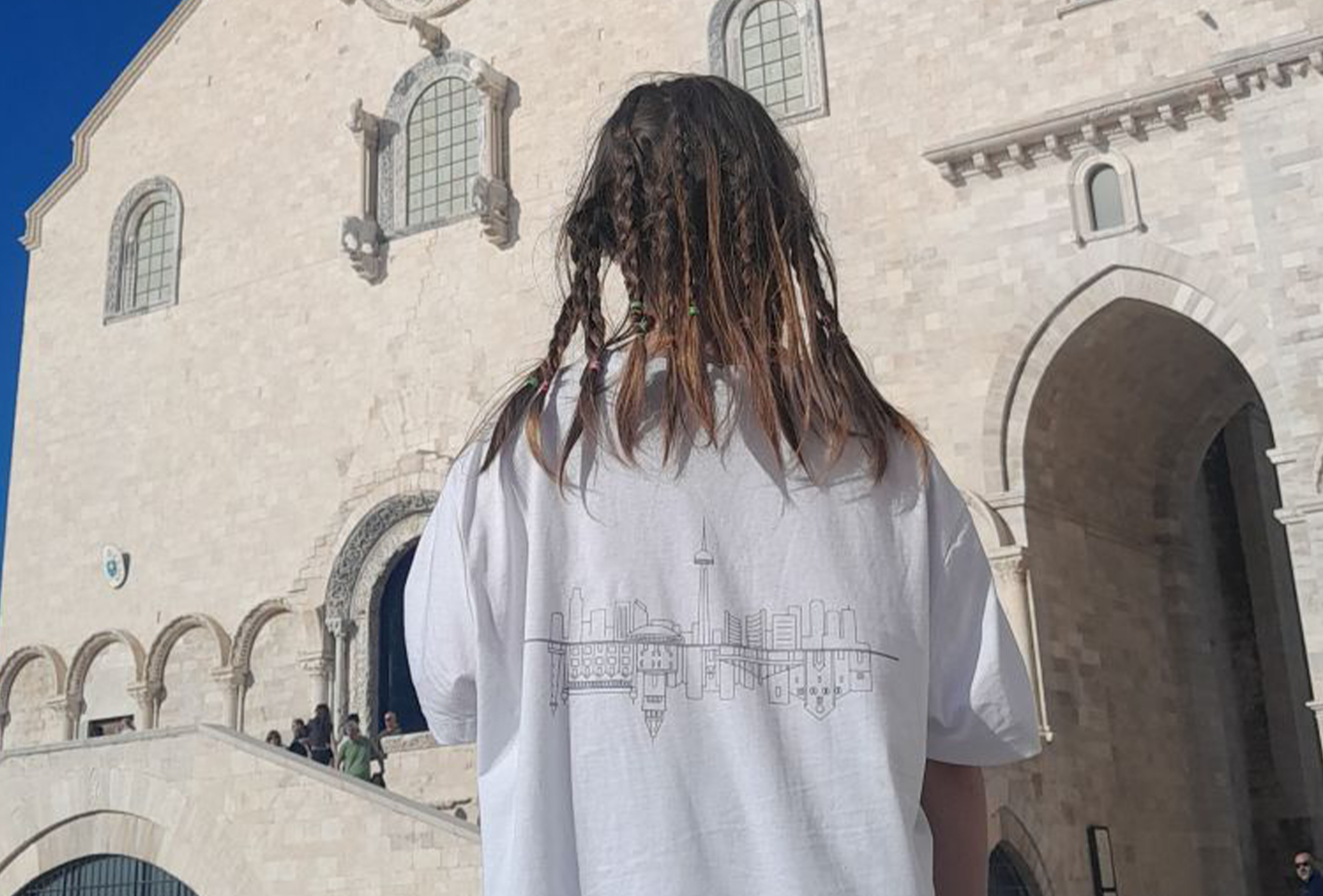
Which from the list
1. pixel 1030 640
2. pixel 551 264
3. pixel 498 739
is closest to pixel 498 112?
pixel 551 264

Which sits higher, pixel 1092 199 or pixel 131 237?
pixel 131 237

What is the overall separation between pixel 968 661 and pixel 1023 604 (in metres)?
11.9

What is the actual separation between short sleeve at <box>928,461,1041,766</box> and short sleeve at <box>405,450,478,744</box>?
0.52 meters

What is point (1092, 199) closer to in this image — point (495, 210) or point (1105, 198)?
point (1105, 198)

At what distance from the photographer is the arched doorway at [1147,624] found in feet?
45.1

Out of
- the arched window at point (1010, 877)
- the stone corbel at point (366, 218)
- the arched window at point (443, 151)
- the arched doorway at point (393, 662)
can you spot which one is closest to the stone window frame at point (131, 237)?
the stone corbel at point (366, 218)

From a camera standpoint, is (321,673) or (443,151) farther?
(443,151)

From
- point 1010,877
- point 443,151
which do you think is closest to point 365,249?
point 443,151

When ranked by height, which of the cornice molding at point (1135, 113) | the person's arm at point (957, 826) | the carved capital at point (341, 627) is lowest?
the person's arm at point (957, 826)

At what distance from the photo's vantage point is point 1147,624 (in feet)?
49.9

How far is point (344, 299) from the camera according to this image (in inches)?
707

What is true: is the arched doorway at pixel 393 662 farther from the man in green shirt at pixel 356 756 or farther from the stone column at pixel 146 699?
the stone column at pixel 146 699

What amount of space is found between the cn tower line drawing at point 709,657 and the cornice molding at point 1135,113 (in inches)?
495

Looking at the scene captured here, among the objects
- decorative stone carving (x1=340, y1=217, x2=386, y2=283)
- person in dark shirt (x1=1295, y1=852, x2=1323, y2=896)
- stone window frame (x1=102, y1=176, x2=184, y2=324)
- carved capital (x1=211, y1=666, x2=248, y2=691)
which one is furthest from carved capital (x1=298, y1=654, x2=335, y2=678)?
person in dark shirt (x1=1295, y1=852, x2=1323, y2=896)
